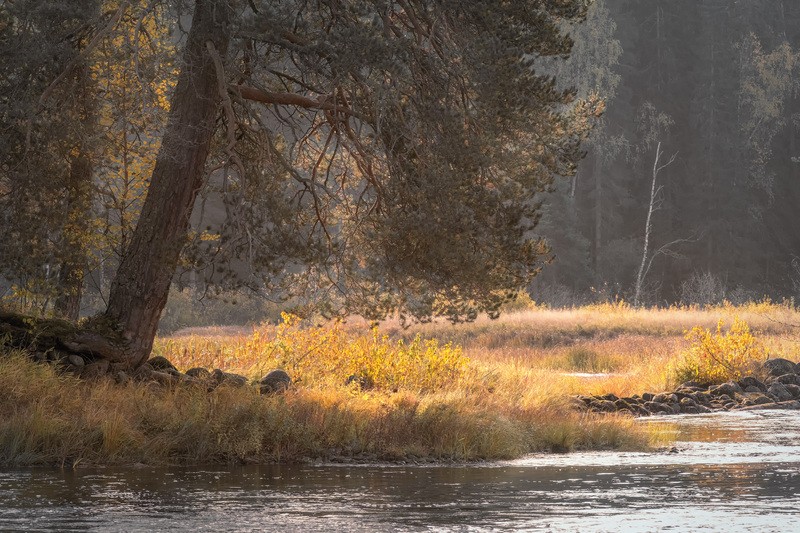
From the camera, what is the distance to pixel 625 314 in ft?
114

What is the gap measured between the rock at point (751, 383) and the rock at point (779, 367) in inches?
32.3

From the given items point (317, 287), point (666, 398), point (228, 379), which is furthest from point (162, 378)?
point (666, 398)

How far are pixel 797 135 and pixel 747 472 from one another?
48.5 metres

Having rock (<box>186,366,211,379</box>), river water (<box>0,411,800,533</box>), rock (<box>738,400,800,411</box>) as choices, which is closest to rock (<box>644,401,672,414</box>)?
rock (<box>738,400,800,411</box>)

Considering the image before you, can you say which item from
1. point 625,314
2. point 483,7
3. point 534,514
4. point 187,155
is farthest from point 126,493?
point 625,314

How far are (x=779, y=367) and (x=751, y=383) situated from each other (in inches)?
44.9

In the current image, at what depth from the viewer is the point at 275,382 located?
1594 centimetres

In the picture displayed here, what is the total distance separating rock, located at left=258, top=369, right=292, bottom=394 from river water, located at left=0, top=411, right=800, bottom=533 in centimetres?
297

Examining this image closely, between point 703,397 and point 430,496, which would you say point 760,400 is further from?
→ point 430,496

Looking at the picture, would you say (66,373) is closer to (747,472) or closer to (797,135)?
(747,472)

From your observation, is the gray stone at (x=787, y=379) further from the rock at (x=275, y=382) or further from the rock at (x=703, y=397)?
the rock at (x=275, y=382)

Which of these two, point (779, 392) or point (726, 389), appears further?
point (726, 389)

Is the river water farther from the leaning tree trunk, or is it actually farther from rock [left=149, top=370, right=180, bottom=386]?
the leaning tree trunk

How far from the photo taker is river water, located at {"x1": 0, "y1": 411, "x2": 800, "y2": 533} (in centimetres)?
854
